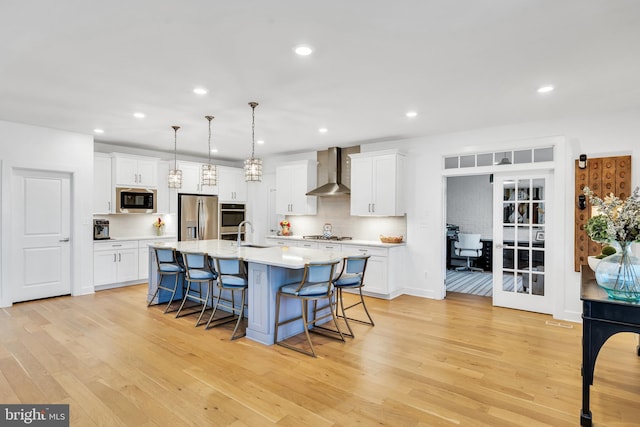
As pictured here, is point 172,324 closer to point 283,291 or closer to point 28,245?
point 283,291

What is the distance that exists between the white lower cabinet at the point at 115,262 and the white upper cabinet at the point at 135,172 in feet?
3.52

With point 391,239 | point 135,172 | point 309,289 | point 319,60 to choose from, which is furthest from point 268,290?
point 135,172

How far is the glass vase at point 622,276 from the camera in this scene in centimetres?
220

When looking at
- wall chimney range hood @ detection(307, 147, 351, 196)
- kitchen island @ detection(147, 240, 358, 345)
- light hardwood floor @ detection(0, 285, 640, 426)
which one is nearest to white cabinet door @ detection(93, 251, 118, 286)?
light hardwood floor @ detection(0, 285, 640, 426)

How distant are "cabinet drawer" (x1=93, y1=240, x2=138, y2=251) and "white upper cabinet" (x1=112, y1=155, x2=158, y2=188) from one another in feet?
3.33

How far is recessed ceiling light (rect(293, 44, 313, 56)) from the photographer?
8.69 ft

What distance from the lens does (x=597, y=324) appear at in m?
2.26

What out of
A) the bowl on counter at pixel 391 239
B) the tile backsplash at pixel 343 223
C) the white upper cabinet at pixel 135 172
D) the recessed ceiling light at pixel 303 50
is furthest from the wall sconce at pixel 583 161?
the white upper cabinet at pixel 135 172

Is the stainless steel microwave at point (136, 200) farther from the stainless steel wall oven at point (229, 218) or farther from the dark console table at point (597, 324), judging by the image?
the dark console table at point (597, 324)

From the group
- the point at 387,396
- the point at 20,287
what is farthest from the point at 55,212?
the point at 387,396

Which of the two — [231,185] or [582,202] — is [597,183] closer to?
[582,202]

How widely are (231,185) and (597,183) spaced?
6491mm

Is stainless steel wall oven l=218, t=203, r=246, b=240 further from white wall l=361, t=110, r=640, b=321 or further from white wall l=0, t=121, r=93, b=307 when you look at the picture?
white wall l=361, t=110, r=640, b=321

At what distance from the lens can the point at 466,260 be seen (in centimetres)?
894
